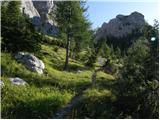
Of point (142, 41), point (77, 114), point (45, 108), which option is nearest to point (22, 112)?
point (45, 108)

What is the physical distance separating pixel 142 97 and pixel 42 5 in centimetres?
15771

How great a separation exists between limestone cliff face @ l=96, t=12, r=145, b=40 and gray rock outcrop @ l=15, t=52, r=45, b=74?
132m

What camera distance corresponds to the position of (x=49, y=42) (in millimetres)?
71812

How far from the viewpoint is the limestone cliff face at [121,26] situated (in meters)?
170

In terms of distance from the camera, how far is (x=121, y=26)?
17462cm

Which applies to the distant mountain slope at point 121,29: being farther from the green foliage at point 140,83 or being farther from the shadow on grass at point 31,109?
the shadow on grass at point 31,109

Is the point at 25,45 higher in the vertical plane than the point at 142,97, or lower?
higher

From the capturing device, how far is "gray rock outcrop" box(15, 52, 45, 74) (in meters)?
34.1

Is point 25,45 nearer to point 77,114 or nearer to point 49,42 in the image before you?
point 77,114

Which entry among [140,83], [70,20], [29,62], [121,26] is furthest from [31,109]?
[121,26]

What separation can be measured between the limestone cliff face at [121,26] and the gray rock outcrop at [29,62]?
132482mm

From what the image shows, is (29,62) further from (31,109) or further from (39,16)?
(39,16)

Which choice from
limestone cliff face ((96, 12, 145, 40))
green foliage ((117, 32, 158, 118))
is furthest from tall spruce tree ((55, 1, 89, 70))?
limestone cliff face ((96, 12, 145, 40))

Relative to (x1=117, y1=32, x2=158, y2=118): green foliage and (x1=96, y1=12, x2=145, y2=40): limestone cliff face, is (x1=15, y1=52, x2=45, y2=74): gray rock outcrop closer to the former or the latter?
(x1=117, y1=32, x2=158, y2=118): green foliage
